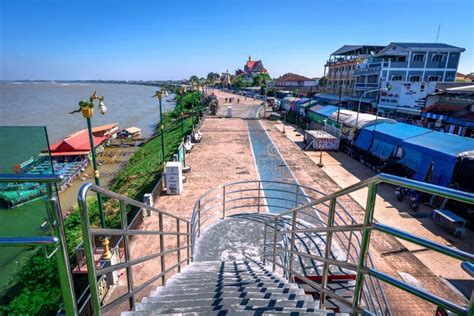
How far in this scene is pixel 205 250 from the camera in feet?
21.3

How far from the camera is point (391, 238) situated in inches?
411

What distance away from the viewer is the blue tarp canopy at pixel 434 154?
1281cm

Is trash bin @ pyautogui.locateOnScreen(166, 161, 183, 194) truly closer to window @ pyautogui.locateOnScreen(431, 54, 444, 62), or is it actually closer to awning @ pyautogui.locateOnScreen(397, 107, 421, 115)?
awning @ pyautogui.locateOnScreen(397, 107, 421, 115)

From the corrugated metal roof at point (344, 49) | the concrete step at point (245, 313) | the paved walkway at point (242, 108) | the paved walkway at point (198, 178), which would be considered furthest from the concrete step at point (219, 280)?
the corrugated metal roof at point (344, 49)

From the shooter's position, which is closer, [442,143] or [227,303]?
[227,303]

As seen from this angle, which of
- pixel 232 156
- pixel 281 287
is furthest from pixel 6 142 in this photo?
pixel 232 156

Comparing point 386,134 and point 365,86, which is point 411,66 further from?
point 386,134

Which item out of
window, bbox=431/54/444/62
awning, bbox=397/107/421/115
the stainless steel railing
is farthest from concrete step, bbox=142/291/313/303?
window, bbox=431/54/444/62

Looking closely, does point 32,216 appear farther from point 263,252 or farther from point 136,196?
point 136,196

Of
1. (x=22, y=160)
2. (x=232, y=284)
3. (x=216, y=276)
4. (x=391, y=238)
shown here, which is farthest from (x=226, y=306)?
(x=391, y=238)

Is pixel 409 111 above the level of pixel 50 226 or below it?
below

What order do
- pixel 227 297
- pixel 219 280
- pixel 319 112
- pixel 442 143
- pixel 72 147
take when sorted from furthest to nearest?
pixel 319 112
pixel 72 147
pixel 442 143
pixel 219 280
pixel 227 297

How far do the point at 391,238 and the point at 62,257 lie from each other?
11386 millimetres

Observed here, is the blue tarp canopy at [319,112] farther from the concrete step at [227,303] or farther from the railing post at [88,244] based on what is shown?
the railing post at [88,244]
